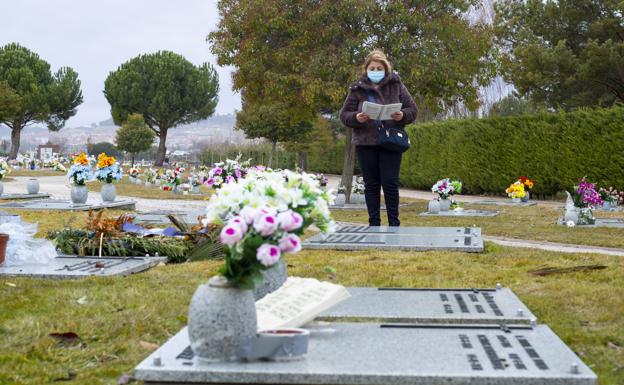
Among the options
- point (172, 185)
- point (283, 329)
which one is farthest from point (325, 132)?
point (283, 329)

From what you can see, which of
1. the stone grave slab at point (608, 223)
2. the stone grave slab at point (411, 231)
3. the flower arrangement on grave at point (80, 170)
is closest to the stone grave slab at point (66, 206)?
the flower arrangement on grave at point (80, 170)

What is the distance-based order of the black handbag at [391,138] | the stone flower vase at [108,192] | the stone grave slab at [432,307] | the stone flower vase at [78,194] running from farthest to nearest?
1. the stone flower vase at [108,192]
2. the stone flower vase at [78,194]
3. the black handbag at [391,138]
4. the stone grave slab at [432,307]

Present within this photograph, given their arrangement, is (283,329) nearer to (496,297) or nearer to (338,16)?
(496,297)

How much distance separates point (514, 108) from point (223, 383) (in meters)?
41.1

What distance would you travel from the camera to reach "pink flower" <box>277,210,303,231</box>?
286 cm

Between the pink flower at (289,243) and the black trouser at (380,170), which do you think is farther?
the black trouser at (380,170)

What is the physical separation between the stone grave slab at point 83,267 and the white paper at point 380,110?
245 centimetres

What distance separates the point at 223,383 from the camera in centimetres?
273

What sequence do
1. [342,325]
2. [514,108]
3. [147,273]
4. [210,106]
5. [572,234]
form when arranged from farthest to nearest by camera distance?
[210,106]
[514,108]
[572,234]
[147,273]
[342,325]

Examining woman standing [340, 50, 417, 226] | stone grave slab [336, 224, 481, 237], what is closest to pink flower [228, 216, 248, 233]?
woman standing [340, 50, 417, 226]

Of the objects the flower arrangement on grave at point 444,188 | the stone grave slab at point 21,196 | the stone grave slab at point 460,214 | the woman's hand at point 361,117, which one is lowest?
the stone grave slab at point 21,196

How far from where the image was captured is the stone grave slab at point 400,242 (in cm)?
715

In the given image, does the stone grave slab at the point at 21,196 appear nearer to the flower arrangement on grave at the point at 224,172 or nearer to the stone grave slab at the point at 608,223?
the flower arrangement on grave at the point at 224,172

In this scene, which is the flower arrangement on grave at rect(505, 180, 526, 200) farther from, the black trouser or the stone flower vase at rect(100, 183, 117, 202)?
the black trouser
